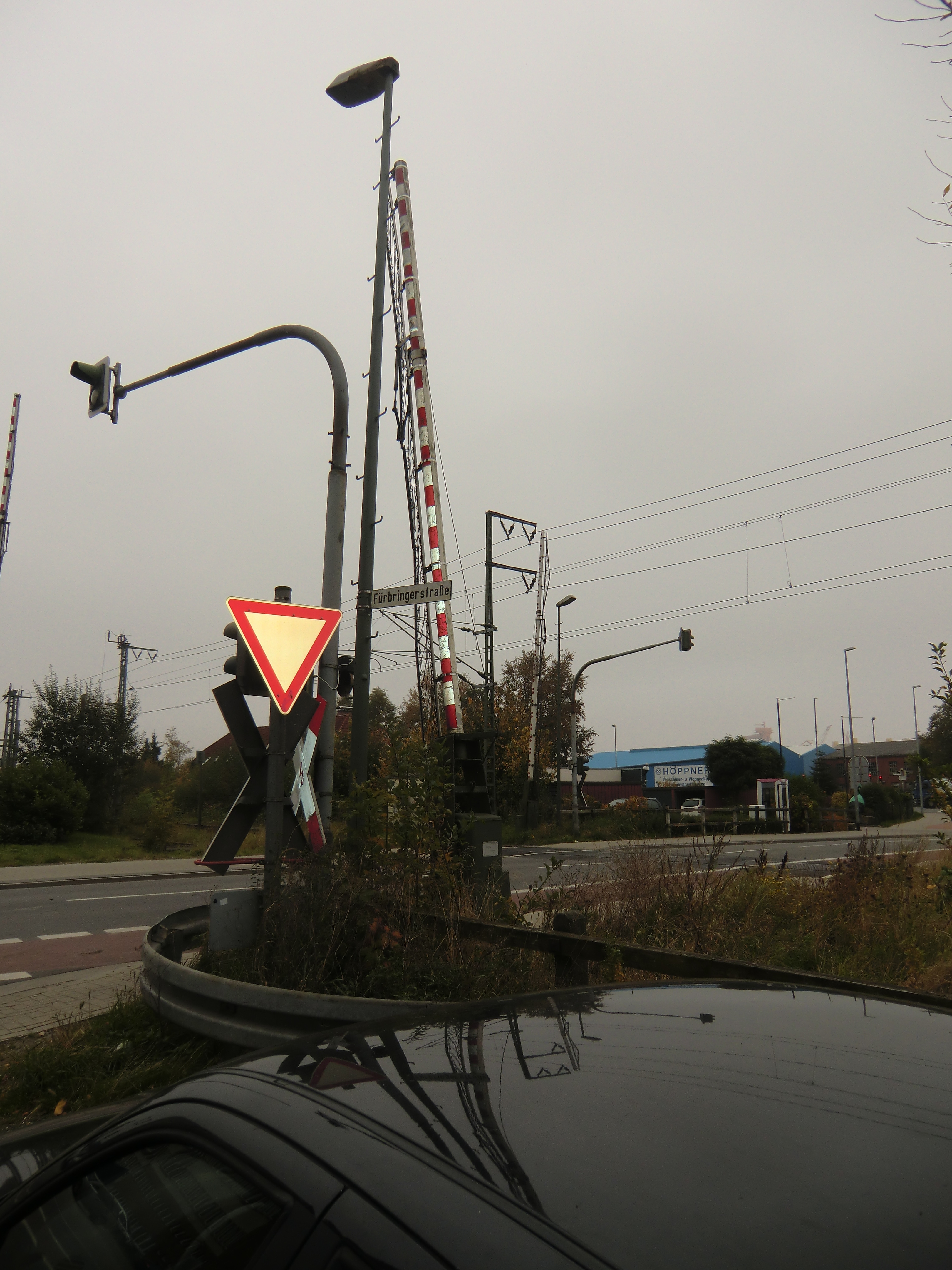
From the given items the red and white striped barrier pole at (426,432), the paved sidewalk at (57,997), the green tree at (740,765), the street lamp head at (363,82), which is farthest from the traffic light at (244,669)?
the green tree at (740,765)

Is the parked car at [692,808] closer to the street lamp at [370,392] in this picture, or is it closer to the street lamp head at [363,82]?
the street lamp at [370,392]

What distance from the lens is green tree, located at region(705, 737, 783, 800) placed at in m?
61.1

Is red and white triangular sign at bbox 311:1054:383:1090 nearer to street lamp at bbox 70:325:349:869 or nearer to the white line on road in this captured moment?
street lamp at bbox 70:325:349:869

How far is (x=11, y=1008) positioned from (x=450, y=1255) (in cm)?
698

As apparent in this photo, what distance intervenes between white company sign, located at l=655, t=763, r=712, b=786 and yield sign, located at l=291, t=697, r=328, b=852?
64144mm

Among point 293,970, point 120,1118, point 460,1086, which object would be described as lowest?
point 293,970

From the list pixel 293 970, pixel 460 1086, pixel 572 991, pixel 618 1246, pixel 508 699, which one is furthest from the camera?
pixel 508 699

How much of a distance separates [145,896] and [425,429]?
29.0 feet

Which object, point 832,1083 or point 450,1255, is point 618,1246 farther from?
point 832,1083

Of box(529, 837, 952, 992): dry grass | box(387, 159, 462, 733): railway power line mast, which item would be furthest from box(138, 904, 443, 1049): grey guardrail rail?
box(387, 159, 462, 733): railway power line mast

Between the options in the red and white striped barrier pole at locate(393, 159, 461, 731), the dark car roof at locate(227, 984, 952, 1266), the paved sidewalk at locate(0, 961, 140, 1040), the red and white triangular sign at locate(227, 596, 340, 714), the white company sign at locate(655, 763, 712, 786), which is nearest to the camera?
the dark car roof at locate(227, 984, 952, 1266)

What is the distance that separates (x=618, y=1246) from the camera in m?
1.01

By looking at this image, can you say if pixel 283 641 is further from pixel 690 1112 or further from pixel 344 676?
pixel 690 1112

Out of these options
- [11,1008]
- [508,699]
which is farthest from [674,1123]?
[508,699]
